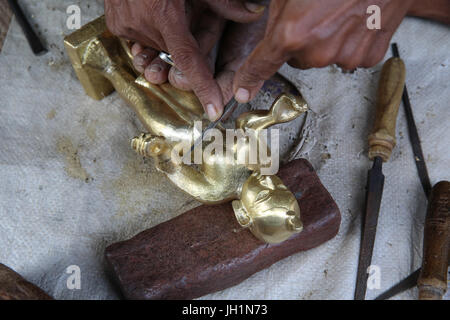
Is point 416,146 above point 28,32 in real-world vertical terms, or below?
below

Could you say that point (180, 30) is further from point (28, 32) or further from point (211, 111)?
point (28, 32)

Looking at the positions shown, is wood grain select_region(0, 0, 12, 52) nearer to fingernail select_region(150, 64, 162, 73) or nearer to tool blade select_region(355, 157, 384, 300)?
fingernail select_region(150, 64, 162, 73)

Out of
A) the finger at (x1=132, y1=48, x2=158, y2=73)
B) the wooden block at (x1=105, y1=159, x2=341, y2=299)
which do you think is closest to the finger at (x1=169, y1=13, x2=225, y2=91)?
the finger at (x1=132, y1=48, x2=158, y2=73)

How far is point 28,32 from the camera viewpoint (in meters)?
1.10

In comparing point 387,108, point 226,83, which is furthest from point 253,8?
point 387,108

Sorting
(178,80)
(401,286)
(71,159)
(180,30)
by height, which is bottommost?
(401,286)

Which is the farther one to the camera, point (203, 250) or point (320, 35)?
point (203, 250)

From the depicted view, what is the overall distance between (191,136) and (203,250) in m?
0.21

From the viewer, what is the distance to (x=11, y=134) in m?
0.98
